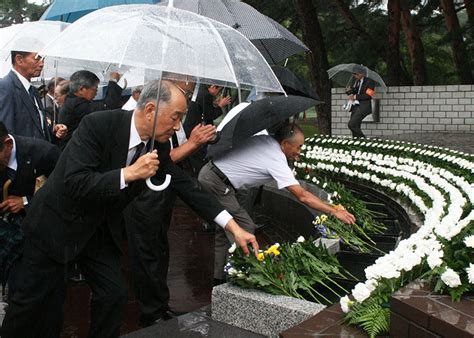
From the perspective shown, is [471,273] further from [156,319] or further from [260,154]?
[156,319]

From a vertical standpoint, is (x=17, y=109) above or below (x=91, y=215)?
above

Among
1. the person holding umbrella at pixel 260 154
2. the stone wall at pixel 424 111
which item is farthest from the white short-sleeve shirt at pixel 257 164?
the stone wall at pixel 424 111

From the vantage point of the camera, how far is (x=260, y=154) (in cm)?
483

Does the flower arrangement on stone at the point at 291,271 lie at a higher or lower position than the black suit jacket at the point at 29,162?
lower

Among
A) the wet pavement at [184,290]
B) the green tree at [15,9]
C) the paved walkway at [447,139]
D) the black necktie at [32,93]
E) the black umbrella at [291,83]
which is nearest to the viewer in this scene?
the wet pavement at [184,290]

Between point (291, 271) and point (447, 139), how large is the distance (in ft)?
40.5

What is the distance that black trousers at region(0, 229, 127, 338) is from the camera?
11.7 feet

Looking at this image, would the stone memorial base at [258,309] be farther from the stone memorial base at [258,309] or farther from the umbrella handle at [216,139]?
the umbrella handle at [216,139]

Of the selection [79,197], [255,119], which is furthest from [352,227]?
[79,197]

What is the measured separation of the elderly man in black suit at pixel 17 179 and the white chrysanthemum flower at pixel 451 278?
236 centimetres

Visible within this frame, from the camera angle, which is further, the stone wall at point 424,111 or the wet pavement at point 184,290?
the stone wall at point 424,111

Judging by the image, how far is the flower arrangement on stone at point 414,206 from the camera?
3.24 metres

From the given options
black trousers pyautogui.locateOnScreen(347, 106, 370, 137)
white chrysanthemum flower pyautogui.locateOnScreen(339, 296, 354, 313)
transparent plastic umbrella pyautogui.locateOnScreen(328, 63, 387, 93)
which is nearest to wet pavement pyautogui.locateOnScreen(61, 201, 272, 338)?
white chrysanthemum flower pyautogui.locateOnScreen(339, 296, 354, 313)

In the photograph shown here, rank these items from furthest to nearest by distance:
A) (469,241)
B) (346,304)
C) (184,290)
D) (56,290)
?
(184,290)
(56,290)
(346,304)
(469,241)
